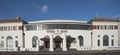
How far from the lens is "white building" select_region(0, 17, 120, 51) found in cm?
5806

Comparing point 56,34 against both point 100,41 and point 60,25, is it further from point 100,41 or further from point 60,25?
point 100,41

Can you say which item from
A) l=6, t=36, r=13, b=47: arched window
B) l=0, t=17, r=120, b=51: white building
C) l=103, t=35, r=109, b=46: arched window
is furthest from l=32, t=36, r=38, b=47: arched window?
l=103, t=35, r=109, b=46: arched window

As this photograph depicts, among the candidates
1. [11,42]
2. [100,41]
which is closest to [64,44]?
[100,41]

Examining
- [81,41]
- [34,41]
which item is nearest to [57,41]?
[34,41]

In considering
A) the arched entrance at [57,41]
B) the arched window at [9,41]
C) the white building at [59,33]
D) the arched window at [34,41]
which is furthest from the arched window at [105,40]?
the arched window at [9,41]

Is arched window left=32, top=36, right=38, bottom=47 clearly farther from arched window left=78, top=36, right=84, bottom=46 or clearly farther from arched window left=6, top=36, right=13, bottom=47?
arched window left=78, top=36, right=84, bottom=46

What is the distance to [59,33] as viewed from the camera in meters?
57.4

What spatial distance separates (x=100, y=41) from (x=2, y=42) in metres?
24.7

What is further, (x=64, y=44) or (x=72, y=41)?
(x=72, y=41)

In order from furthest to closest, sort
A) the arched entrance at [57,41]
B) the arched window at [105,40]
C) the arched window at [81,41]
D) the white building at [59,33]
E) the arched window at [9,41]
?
the arched window at [9,41] → the arched window at [105,40] → the arched window at [81,41] → the white building at [59,33] → the arched entrance at [57,41]

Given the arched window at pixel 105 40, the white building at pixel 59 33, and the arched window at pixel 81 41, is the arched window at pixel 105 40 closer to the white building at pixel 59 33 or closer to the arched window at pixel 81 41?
the white building at pixel 59 33

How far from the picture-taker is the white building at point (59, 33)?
58.1 meters

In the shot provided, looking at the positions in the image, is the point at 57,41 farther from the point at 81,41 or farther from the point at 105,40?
the point at 105,40

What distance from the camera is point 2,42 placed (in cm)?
6084
